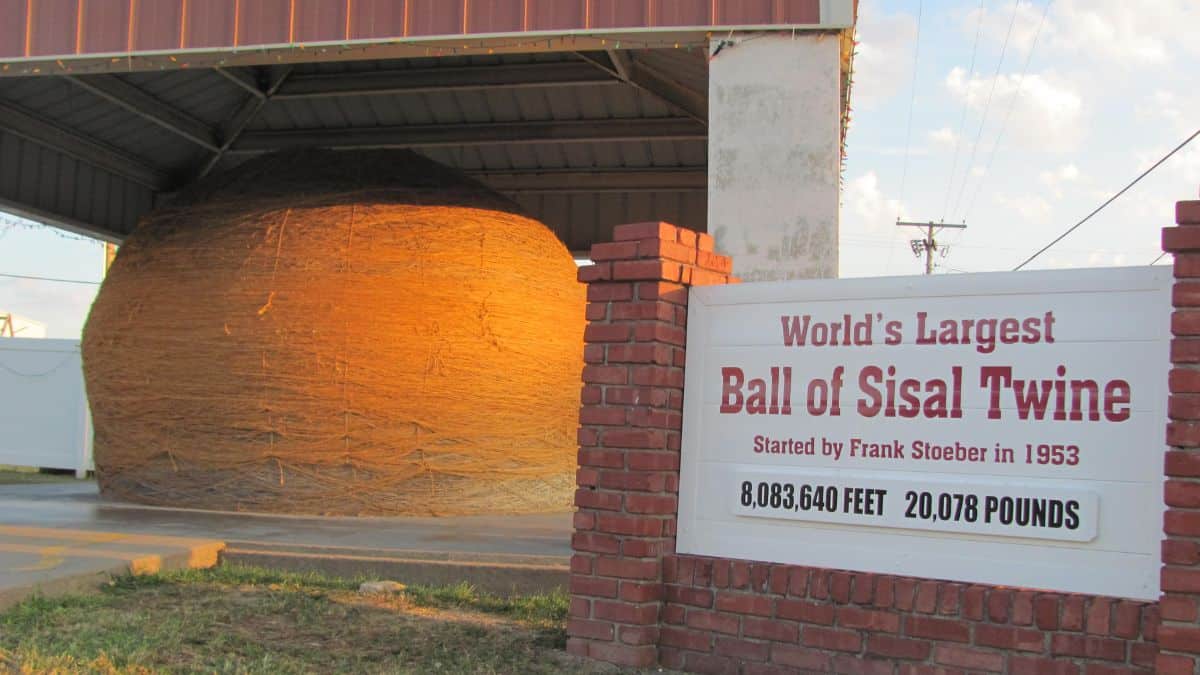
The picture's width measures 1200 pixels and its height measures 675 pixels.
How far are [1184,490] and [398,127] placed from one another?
12.9m

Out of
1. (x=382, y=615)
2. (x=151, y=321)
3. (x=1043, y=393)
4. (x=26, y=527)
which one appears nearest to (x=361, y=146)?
(x=151, y=321)

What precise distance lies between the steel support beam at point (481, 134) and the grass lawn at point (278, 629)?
8.36 meters

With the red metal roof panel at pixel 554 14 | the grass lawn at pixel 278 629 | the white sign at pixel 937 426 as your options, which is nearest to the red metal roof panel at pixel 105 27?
the red metal roof panel at pixel 554 14

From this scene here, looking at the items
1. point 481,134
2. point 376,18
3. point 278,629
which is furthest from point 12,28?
point 481,134

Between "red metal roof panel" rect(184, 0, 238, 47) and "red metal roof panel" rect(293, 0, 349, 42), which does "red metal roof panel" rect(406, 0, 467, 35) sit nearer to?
"red metal roof panel" rect(293, 0, 349, 42)

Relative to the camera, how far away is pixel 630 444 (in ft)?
18.5

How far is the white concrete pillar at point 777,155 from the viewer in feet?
27.4

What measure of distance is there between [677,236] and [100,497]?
31.2ft

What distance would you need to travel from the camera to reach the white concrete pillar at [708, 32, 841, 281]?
8.36 m

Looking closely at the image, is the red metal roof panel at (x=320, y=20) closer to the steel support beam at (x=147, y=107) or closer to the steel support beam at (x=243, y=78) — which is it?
the steel support beam at (x=147, y=107)

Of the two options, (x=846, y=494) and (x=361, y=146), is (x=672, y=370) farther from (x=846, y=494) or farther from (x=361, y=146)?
(x=361, y=146)

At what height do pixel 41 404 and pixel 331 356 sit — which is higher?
pixel 331 356

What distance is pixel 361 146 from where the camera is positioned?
16.0 m

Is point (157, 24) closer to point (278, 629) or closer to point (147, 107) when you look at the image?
point (147, 107)
